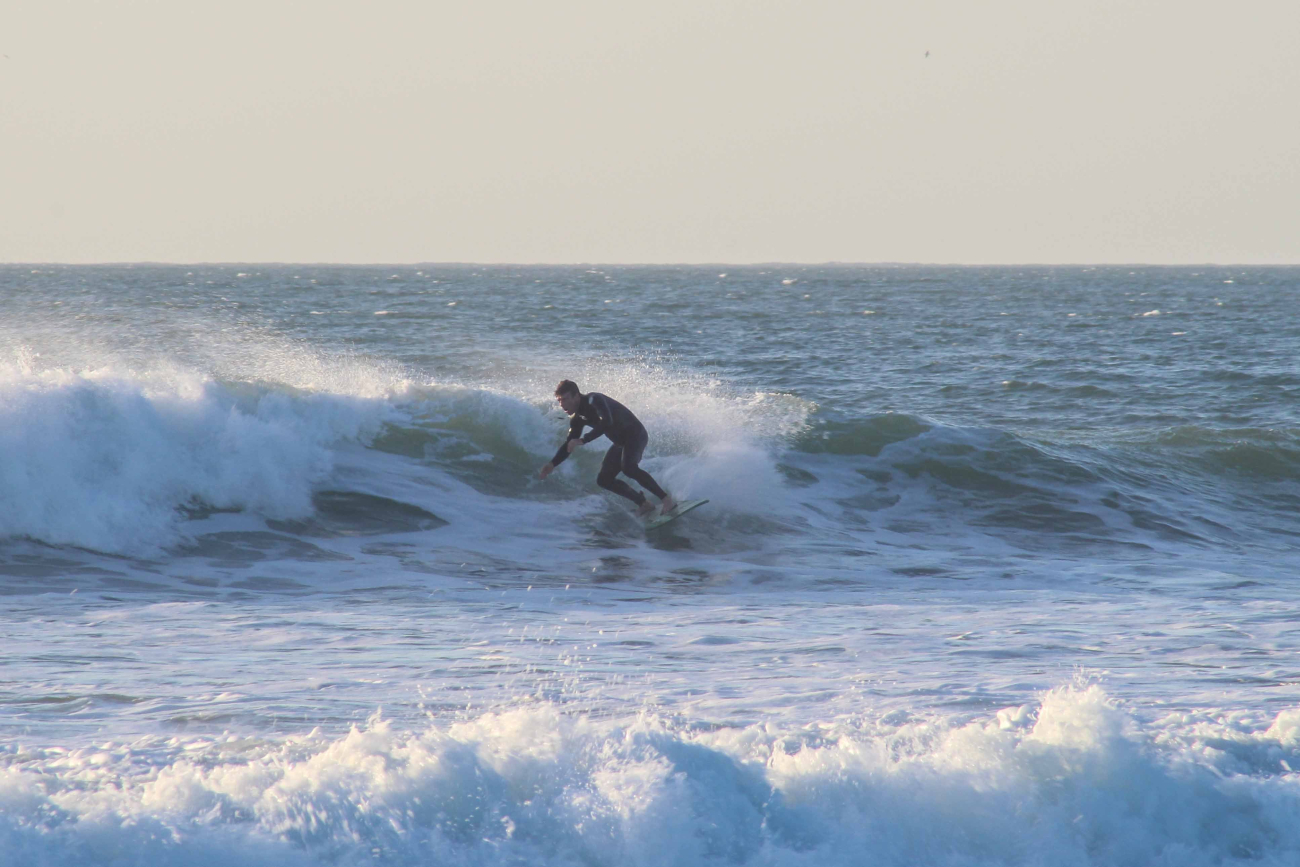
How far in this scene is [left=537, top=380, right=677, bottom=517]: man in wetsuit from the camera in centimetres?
1152

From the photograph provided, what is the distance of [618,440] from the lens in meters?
11.9

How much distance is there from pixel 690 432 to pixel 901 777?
1027cm

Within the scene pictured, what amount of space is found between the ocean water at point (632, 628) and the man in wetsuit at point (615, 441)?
17.3 inches

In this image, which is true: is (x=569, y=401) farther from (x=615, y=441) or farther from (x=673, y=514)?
(x=673, y=514)

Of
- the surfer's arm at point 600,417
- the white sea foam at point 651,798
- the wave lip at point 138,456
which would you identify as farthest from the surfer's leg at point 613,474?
the white sea foam at point 651,798

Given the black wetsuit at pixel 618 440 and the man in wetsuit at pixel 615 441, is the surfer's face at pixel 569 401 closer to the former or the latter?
the man in wetsuit at pixel 615 441

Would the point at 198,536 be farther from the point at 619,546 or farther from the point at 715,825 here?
the point at 715,825

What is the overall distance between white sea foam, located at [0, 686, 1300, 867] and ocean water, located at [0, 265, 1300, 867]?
0.02 metres

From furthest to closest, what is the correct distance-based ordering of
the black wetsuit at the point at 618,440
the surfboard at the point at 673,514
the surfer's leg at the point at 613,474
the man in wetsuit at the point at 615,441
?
the surfboard at the point at 673,514 < the surfer's leg at the point at 613,474 < the black wetsuit at the point at 618,440 < the man in wetsuit at the point at 615,441

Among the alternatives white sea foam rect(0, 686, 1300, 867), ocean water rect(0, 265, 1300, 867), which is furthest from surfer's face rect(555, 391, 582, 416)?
white sea foam rect(0, 686, 1300, 867)

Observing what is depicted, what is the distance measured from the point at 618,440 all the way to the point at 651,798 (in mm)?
7233

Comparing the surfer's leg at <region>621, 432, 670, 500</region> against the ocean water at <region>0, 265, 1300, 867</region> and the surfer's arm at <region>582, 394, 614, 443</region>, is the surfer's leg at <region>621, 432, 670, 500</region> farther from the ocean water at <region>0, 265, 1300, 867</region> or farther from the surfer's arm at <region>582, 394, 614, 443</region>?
the ocean water at <region>0, 265, 1300, 867</region>

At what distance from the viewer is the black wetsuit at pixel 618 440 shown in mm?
11648

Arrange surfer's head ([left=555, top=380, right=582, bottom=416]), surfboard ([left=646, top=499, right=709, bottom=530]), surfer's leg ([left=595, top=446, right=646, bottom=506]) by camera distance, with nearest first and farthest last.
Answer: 1. surfer's head ([left=555, top=380, right=582, bottom=416])
2. surfer's leg ([left=595, top=446, right=646, bottom=506])
3. surfboard ([left=646, top=499, right=709, bottom=530])
